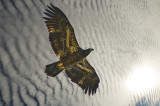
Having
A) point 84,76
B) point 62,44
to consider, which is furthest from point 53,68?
point 84,76

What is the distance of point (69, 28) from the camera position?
279 cm

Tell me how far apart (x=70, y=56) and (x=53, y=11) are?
134 centimetres

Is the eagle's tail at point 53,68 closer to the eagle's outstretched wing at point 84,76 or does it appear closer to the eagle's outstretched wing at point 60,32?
the eagle's outstretched wing at point 60,32

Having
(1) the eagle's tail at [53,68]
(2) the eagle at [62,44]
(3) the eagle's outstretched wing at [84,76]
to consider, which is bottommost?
(3) the eagle's outstretched wing at [84,76]

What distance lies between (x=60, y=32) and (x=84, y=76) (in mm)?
1785

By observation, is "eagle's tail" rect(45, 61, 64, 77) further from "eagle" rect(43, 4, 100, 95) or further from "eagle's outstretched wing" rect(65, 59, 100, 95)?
"eagle's outstretched wing" rect(65, 59, 100, 95)

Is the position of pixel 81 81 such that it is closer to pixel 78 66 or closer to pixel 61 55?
pixel 78 66

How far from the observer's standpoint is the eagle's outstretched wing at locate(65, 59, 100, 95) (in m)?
3.41

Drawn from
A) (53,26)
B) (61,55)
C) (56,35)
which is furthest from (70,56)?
(53,26)

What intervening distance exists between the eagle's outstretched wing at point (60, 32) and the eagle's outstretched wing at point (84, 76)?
72 centimetres

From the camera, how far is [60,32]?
2.83 m

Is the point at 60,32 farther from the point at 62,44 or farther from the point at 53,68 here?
the point at 53,68

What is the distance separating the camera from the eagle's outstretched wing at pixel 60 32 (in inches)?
105

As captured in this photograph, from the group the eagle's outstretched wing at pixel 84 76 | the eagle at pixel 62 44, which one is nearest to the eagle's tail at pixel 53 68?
the eagle at pixel 62 44
